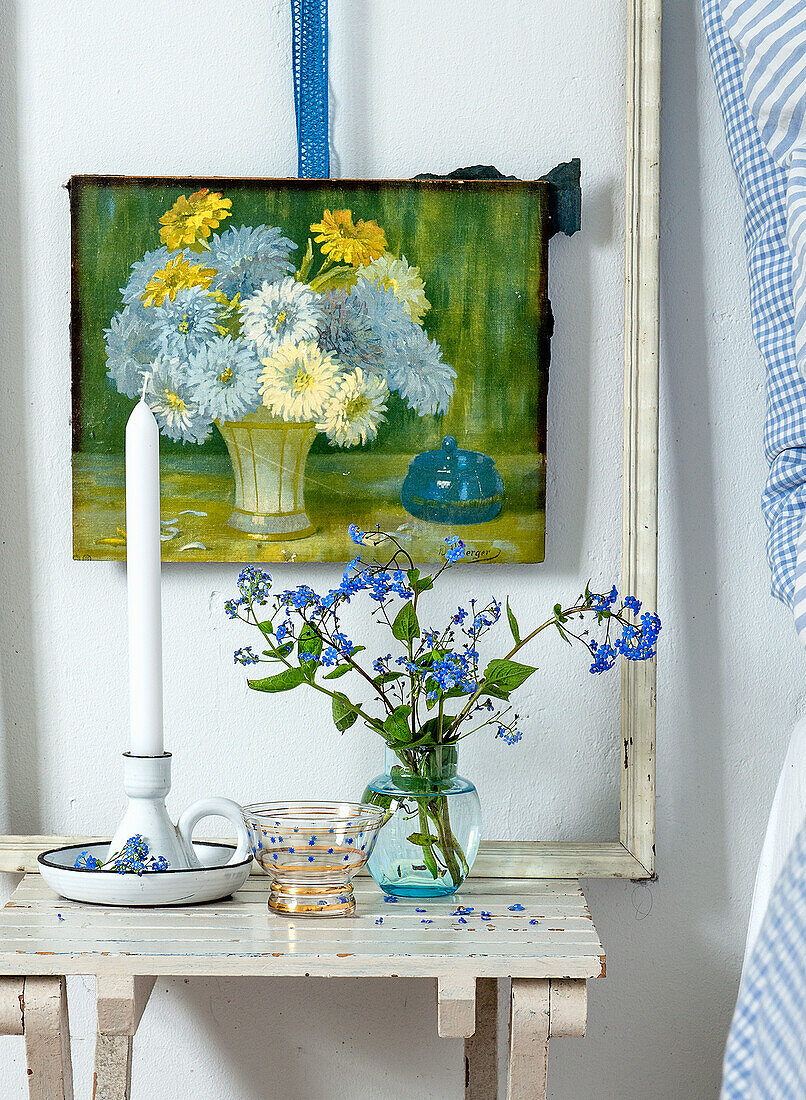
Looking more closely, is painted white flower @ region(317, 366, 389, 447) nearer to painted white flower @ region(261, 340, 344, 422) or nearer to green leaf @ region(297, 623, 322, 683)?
painted white flower @ region(261, 340, 344, 422)

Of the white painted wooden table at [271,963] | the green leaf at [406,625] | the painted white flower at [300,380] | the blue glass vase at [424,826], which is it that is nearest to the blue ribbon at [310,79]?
the painted white flower at [300,380]

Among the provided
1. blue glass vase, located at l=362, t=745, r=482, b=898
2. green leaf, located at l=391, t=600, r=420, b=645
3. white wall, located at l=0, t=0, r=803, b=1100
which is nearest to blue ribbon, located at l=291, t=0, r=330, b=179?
white wall, located at l=0, t=0, r=803, b=1100

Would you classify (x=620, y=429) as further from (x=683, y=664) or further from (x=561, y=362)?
(x=683, y=664)

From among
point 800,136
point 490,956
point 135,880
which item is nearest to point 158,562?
point 135,880

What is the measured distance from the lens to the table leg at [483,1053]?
2.75ft

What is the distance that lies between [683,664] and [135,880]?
0.50m

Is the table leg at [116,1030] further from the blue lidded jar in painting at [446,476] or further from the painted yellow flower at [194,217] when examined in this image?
the painted yellow flower at [194,217]

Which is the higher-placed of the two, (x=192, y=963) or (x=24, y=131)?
(x=24, y=131)

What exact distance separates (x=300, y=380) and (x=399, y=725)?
0.31 m

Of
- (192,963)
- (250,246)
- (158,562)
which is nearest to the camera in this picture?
(192,963)

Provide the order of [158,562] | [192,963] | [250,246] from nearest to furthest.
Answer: [192,963] → [158,562] → [250,246]

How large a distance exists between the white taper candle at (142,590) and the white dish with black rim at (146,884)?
0.09m

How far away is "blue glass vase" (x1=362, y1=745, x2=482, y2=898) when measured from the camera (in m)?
0.76

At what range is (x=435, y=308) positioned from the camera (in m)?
0.87
